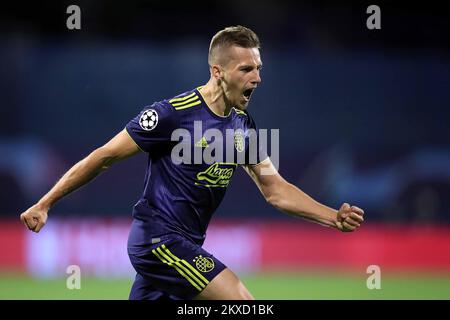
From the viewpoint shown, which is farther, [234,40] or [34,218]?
[234,40]

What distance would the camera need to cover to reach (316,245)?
12344mm

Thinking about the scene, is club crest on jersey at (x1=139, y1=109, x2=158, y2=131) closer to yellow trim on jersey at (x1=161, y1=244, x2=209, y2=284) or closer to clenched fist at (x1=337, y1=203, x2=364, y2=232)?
yellow trim on jersey at (x1=161, y1=244, x2=209, y2=284)

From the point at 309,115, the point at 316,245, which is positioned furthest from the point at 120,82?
the point at 316,245

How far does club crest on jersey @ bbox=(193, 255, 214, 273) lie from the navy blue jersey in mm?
257

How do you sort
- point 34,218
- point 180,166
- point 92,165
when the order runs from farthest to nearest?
point 180,166
point 92,165
point 34,218

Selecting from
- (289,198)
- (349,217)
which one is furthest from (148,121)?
(349,217)

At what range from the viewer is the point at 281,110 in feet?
44.1

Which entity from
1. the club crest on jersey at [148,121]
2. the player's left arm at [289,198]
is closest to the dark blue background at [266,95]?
the player's left arm at [289,198]

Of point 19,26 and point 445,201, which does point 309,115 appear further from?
point 19,26

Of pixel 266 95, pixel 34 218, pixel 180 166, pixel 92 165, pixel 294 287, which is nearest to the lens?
pixel 34 218

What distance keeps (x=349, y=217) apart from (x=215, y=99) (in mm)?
1212

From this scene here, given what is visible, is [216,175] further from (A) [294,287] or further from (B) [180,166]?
(A) [294,287]

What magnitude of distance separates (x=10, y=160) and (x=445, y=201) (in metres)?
7.68

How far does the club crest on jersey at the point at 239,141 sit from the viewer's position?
5266 millimetres
